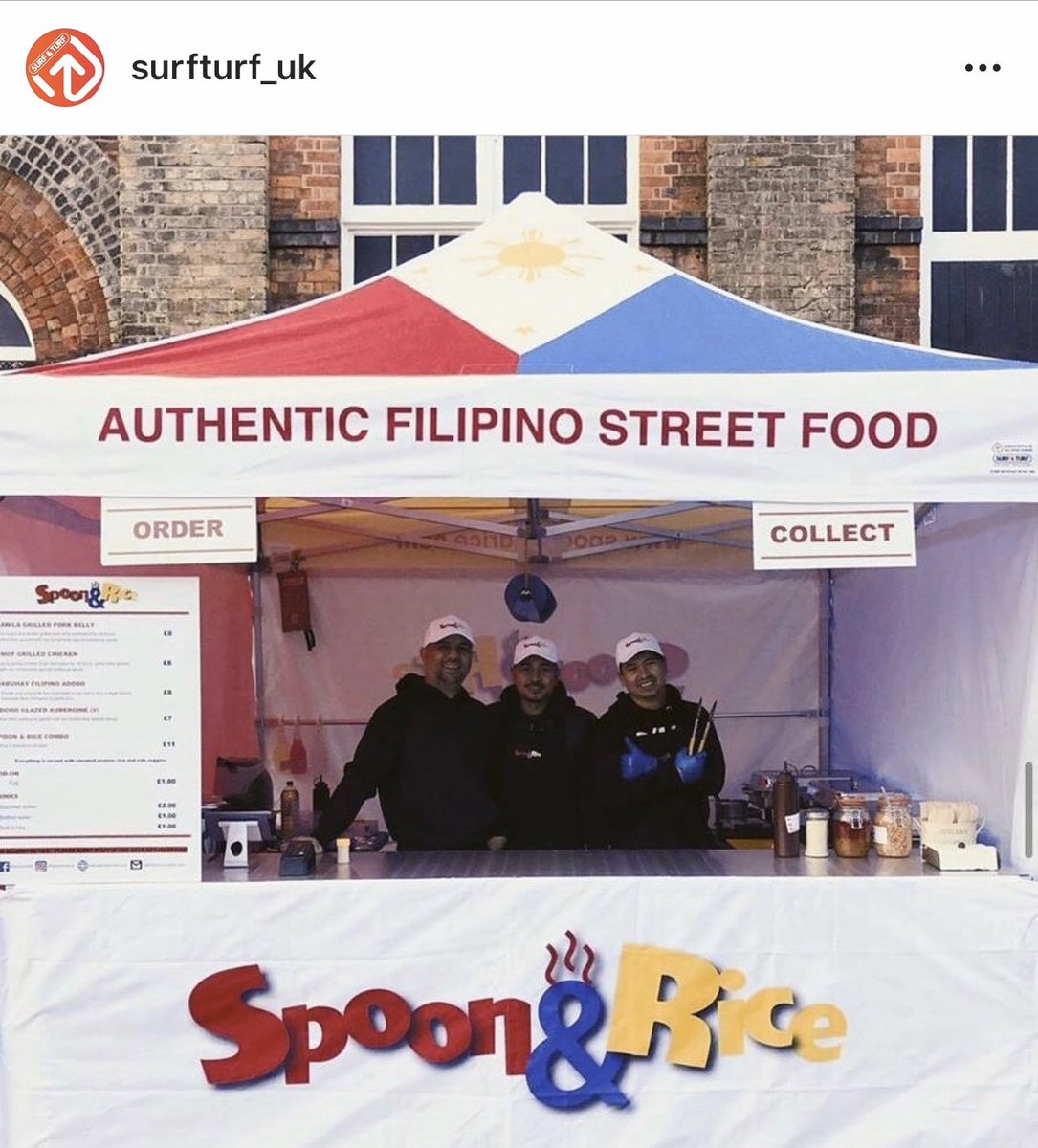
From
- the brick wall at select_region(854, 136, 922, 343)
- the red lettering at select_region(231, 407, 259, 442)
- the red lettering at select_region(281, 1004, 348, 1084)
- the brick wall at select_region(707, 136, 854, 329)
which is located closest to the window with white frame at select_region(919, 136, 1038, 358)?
the brick wall at select_region(854, 136, 922, 343)

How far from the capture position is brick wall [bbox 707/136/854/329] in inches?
467

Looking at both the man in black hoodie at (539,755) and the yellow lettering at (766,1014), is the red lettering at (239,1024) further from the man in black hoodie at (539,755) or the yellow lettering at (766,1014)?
the man in black hoodie at (539,755)

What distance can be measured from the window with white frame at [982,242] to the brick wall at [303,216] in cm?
445

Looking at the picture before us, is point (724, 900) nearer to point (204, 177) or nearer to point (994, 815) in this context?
point (994, 815)

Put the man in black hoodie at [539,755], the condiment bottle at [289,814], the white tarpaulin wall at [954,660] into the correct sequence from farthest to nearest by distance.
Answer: the man in black hoodie at [539,755] < the condiment bottle at [289,814] < the white tarpaulin wall at [954,660]

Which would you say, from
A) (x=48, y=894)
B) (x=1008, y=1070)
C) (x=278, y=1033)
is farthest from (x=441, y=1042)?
(x=1008, y=1070)

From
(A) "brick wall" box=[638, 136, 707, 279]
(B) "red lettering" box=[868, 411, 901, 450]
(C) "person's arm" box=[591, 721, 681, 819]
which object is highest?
(A) "brick wall" box=[638, 136, 707, 279]

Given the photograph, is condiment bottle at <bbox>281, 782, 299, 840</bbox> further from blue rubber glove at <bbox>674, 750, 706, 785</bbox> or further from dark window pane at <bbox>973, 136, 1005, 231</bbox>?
dark window pane at <bbox>973, 136, 1005, 231</bbox>

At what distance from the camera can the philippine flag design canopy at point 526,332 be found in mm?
5059

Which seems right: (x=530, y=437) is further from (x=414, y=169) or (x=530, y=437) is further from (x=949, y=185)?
(x=949, y=185)

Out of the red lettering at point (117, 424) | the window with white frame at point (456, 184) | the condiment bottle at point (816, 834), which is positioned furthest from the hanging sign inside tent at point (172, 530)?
the window with white frame at point (456, 184)

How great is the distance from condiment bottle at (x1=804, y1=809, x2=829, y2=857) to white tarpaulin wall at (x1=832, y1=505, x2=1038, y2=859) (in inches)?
22.6

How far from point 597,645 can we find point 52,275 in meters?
5.88

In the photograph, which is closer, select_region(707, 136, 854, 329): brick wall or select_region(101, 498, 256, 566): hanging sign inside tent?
select_region(101, 498, 256, 566): hanging sign inside tent
